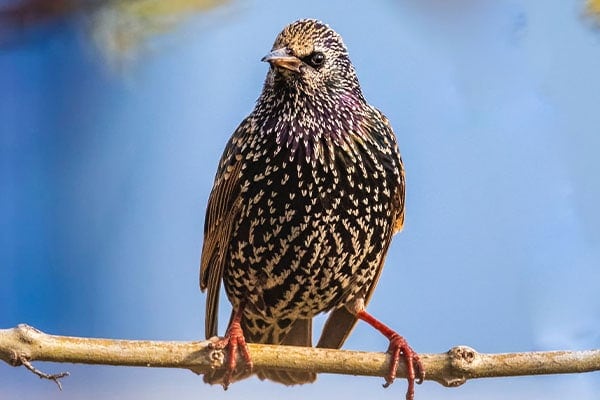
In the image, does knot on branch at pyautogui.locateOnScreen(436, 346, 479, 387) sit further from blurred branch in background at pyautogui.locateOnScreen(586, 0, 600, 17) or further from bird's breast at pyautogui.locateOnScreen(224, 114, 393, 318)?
blurred branch in background at pyautogui.locateOnScreen(586, 0, 600, 17)

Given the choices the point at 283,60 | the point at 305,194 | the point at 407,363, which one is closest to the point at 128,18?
the point at 283,60

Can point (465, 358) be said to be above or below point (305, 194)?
below

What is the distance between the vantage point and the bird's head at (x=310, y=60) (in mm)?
3053

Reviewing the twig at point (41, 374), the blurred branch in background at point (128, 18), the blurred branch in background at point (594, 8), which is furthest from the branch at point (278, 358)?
the blurred branch in background at point (594, 8)

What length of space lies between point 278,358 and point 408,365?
49 cm

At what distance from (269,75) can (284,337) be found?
1099 mm

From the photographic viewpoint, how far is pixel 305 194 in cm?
313

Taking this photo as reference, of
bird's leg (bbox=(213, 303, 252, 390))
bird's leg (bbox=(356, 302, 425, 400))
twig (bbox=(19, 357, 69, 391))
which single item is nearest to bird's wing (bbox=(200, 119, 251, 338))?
bird's leg (bbox=(213, 303, 252, 390))

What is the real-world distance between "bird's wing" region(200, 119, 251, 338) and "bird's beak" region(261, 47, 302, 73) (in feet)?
1.07

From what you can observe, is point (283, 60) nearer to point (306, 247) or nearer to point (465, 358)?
point (306, 247)

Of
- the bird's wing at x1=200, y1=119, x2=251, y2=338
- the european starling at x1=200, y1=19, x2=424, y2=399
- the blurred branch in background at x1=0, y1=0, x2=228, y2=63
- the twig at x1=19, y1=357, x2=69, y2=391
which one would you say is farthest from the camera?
the bird's wing at x1=200, y1=119, x2=251, y2=338

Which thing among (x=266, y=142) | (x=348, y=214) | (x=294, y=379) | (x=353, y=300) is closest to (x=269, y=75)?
(x=266, y=142)

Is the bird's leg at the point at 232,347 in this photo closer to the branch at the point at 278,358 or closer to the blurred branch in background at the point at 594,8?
the branch at the point at 278,358

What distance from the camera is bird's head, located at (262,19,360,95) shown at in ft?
10.0
